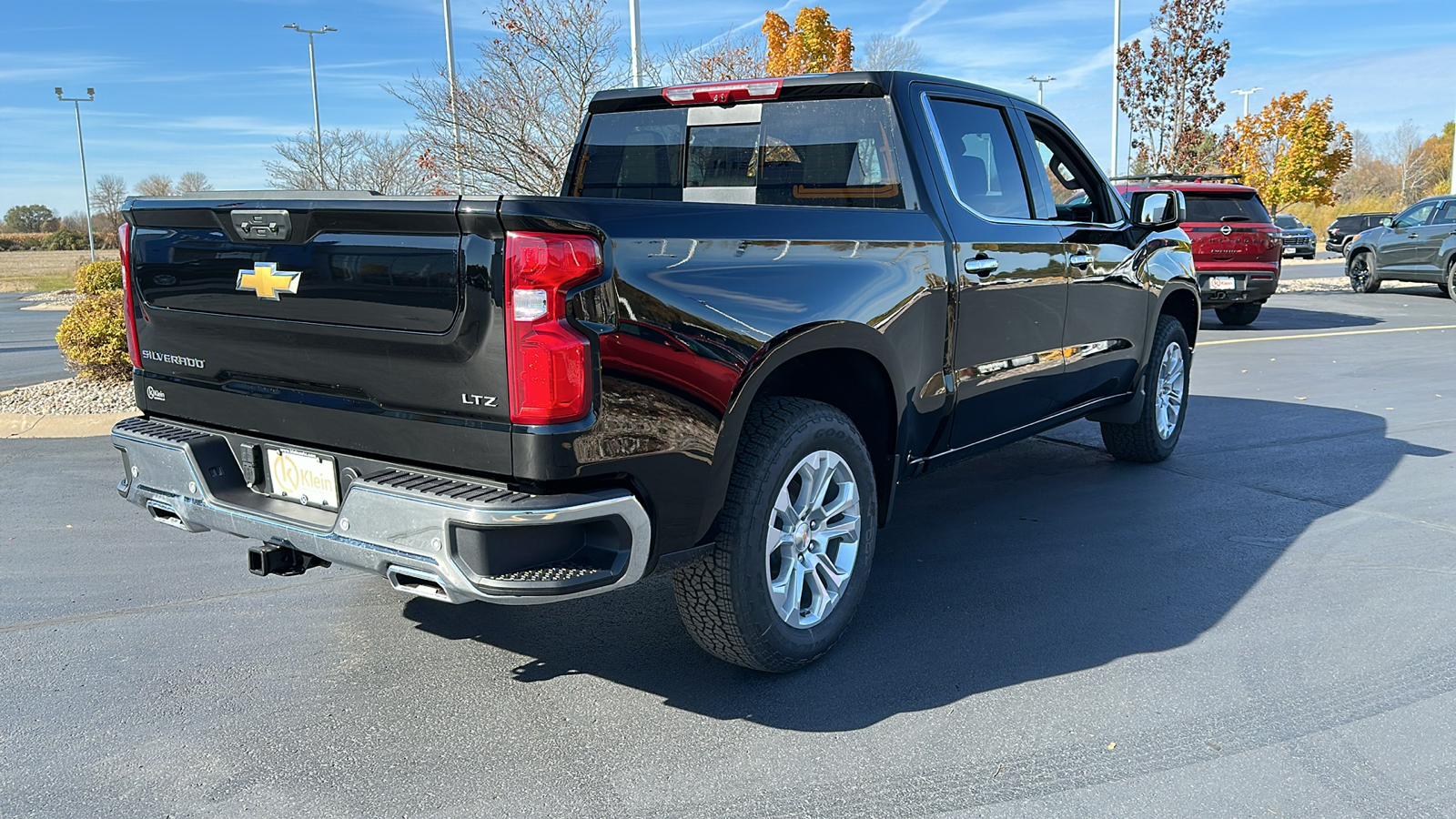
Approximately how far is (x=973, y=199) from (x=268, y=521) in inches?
114

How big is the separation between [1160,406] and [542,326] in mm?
4694

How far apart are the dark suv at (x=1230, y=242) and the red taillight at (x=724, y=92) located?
9740mm

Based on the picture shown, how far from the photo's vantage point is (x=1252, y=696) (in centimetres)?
338

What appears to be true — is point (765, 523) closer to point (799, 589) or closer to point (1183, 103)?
point (799, 589)

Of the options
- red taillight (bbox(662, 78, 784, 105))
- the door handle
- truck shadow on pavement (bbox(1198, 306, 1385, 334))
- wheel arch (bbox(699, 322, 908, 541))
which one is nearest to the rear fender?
the door handle

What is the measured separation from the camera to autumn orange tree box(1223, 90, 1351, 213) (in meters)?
40.8

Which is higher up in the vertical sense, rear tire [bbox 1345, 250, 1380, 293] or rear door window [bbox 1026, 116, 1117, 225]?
rear door window [bbox 1026, 116, 1117, 225]

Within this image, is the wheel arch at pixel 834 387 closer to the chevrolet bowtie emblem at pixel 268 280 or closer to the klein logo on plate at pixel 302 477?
the klein logo on plate at pixel 302 477

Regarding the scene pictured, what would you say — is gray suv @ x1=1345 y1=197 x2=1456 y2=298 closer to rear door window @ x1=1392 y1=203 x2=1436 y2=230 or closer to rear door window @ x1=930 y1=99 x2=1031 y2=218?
rear door window @ x1=1392 y1=203 x2=1436 y2=230

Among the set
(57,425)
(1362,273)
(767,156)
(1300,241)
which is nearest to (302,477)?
(767,156)

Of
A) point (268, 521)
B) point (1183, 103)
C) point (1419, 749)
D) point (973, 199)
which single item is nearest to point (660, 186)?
point (973, 199)

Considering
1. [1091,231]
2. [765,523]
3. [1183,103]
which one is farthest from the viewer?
[1183,103]

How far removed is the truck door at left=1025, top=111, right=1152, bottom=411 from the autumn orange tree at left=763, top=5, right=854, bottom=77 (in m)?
16.7

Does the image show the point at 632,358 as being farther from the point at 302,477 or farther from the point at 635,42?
the point at 635,42
